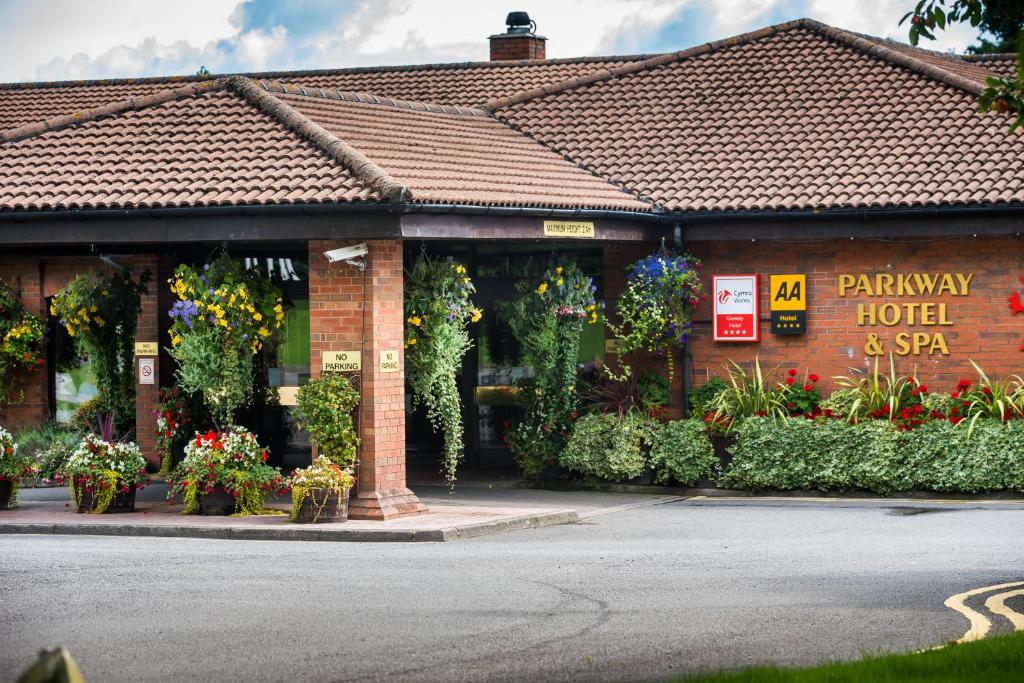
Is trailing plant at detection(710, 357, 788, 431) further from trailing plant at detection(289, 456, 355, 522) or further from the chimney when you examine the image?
the chimney

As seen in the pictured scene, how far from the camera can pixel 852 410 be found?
18.3 metres

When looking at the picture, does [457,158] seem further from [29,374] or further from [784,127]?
[29,374]

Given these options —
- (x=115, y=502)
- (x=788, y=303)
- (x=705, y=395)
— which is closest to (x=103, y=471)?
(x=115, y=502)

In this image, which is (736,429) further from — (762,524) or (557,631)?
(557,631)

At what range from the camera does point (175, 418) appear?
64.4 feet

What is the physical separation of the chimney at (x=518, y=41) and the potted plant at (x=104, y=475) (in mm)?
15141

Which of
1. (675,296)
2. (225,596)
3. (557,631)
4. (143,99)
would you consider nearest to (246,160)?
(143,99)

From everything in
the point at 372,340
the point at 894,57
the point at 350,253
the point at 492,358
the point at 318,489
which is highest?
the point at 894,57

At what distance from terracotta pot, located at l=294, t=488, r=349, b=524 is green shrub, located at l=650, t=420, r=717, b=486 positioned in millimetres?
4967

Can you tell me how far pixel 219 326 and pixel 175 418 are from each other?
3.66 m

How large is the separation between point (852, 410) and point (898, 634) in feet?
30.2

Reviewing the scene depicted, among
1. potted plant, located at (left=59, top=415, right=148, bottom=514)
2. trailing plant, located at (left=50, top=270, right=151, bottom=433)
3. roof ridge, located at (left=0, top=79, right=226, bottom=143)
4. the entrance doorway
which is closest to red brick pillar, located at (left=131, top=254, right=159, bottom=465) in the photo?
trailing plant, located at (left=50, top=270, right=151, bottom=433)

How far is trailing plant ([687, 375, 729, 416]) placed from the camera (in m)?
19.4

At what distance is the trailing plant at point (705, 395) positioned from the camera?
63.7ft
